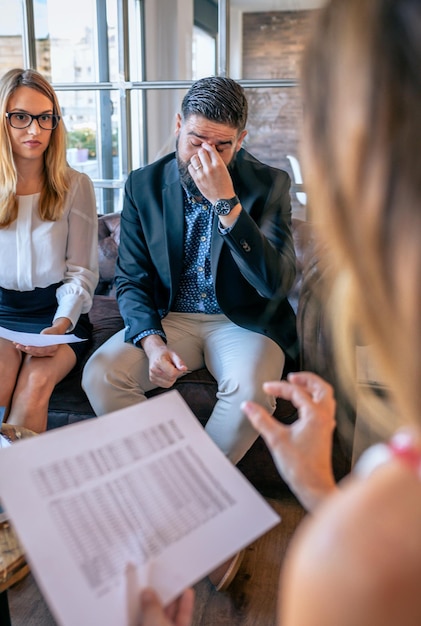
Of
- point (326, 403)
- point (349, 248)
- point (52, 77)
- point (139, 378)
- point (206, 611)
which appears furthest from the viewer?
point (52, 77)

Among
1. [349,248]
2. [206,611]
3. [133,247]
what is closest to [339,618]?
[349,248]

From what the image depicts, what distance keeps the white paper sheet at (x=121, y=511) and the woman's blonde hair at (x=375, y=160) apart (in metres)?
0.37

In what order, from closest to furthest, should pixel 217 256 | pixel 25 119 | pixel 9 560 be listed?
1. pixel 9 560
2. pixel 217 256
3. pixel 25 119

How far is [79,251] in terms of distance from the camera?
221 centimetres

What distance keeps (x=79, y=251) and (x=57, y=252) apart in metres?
0.08

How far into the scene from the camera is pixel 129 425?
926 mm

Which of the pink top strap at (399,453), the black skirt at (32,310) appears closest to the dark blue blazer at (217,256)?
the black skirt at (32,310)

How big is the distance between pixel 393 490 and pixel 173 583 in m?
0.39

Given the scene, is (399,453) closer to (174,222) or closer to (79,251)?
(174,222)

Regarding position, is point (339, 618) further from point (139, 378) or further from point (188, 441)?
point (139, 378)

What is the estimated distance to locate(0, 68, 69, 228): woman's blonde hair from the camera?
2.09 meters

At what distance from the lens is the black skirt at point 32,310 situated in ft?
6.99

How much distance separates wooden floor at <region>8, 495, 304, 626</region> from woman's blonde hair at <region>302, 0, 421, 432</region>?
128 centimetres

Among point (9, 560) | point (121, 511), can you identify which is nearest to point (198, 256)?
point (9, 560)
